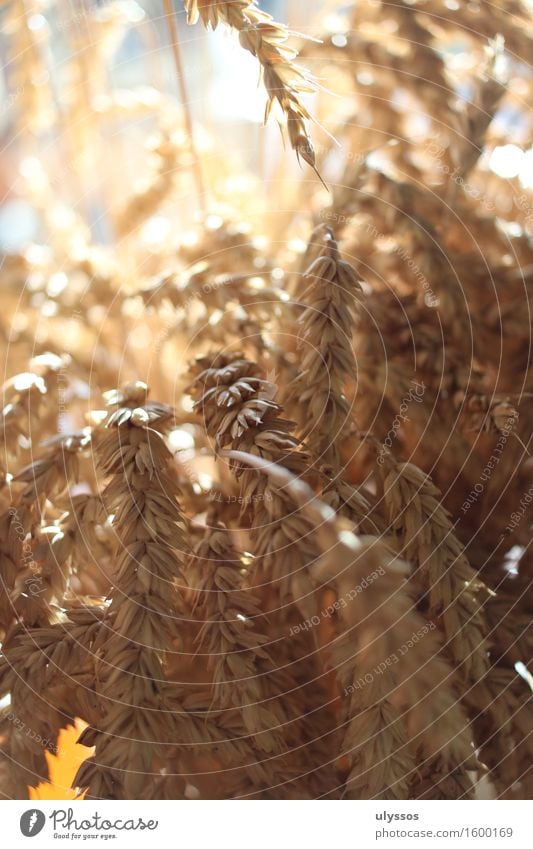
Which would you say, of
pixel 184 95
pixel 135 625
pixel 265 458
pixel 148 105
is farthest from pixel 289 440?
pixel 148 105

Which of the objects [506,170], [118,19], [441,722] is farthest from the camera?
[118,19]

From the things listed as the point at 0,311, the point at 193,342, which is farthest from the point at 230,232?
the point at 0,311

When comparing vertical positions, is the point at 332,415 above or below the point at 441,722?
above

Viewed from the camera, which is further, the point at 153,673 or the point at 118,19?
the point at 118,19

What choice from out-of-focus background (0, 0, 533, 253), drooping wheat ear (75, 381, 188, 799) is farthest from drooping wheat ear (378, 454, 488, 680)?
out-of-focus background (0, 0, 533, 253)

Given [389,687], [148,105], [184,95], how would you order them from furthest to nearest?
[148,105] → [184,95] → [389,687]

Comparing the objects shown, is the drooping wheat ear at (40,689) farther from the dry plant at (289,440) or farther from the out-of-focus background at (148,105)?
the out-of-focus background at (148,105)

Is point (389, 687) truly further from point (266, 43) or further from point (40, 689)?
point (266, 43)
